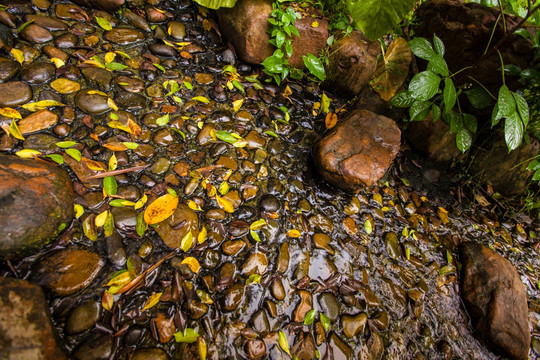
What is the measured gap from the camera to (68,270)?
56.8 inches

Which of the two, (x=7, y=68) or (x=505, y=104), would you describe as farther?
(x=7, y=68)

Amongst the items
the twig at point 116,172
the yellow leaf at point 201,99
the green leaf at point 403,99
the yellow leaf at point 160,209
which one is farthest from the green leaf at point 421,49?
the twig at point 116,172

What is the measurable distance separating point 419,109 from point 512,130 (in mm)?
642

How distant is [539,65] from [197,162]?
9.31ft

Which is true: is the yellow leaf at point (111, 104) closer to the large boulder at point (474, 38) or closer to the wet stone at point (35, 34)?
the wet stone at point (35, 34)

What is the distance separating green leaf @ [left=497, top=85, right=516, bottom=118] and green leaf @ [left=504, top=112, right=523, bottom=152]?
4cm

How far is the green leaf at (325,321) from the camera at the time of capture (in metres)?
1.68

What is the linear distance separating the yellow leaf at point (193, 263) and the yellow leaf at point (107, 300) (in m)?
0.41

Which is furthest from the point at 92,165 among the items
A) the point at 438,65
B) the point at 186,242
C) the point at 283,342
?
the point at 438,65

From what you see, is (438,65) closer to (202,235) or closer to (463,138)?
(463,138)

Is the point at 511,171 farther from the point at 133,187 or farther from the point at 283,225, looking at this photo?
the point at 133,187

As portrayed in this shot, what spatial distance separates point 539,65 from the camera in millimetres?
2086

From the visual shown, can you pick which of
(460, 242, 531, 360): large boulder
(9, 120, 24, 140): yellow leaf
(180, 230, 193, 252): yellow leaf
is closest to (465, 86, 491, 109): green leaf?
(460, 242, 531, 360): large boulder

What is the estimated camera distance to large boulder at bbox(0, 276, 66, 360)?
1.03 m
